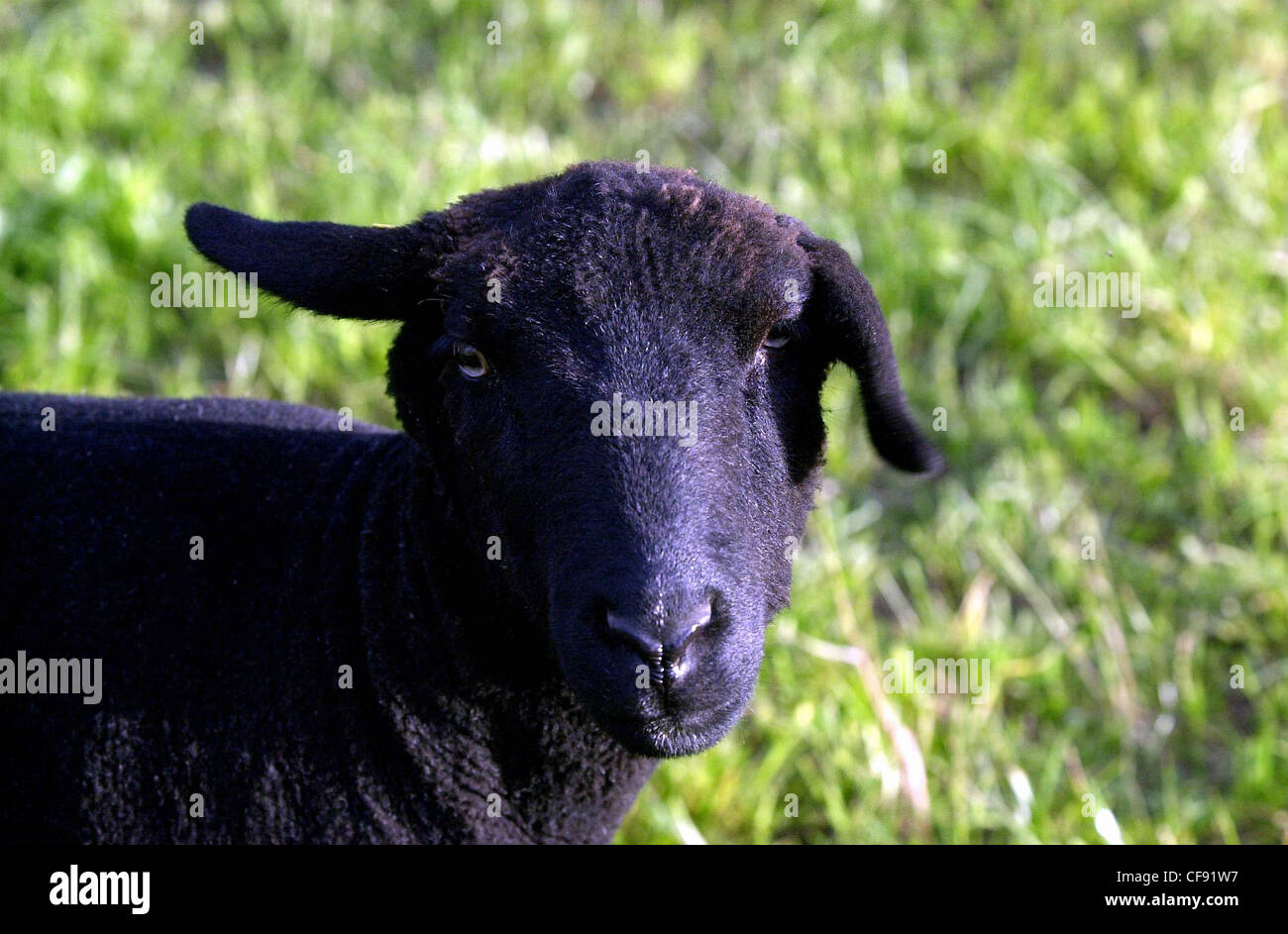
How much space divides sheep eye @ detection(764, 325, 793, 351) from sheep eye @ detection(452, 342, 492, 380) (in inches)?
25.3

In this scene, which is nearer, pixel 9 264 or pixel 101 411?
pixel 101 411

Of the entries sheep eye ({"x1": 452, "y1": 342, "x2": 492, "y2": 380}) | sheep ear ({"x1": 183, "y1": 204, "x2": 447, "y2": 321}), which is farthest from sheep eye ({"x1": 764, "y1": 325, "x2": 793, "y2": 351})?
sheep ear ({"x1": 183, "y1": 204, "x2": 447, "y2": 321})

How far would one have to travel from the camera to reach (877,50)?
27.0 feet

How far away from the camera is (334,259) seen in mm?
3098

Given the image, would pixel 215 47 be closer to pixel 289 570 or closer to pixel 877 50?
pixel 877 50

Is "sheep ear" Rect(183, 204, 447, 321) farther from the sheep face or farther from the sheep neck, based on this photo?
the sheep neck

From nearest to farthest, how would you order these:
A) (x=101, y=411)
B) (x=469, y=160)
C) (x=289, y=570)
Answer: (x=289, y=570), (x=101, y=411), (x=469, y=160)

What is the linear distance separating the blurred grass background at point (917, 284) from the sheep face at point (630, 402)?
167 centimetres

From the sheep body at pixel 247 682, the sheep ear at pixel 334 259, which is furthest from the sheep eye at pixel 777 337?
the sheep body at pixel 247 682

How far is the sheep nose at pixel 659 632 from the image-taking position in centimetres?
263

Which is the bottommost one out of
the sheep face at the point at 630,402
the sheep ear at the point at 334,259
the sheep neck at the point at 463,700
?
the sheep neck at the point at 463,700

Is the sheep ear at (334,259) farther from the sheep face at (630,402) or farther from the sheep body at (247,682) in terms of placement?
the sheep body at (247,682)
